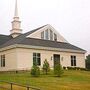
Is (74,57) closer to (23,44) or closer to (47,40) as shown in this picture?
(47,40)

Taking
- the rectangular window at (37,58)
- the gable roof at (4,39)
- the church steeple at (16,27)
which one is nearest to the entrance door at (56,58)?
the rectangular window at (37,58)

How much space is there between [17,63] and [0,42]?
8974mm

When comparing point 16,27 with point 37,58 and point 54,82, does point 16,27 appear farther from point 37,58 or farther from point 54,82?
point 54,82

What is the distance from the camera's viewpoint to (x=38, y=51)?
3881 centimetres

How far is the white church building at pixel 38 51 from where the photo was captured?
37281 millimetres

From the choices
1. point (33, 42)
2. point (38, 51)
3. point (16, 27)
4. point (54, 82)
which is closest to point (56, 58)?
point (38, 51)

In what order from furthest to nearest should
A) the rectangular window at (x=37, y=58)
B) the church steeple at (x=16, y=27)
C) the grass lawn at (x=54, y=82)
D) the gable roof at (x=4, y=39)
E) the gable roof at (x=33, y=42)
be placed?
the church steeple at (x=16, y=27), the gable roof at (x=4, y=39), the gable roof at (x=33, y=42), the rectangular window at (x=37, y=58), the grass lawn at (x=54, y=82)

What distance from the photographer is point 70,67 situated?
1634 inches

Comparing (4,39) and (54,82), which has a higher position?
(4,39)

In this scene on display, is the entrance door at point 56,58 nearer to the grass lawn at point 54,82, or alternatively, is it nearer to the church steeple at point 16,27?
the church steeple at point 16,27

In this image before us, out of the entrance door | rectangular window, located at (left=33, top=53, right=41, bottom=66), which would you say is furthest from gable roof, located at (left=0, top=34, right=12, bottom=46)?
the entrance door

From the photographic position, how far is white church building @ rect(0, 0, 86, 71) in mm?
37281

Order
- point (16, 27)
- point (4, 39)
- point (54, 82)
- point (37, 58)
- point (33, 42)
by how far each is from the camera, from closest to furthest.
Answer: point (54, 82) → point (37, 58) → point (33, 42) → point (4, 39) → point (16, 27)

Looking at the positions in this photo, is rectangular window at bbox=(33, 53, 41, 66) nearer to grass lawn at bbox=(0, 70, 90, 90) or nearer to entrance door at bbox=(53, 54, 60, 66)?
entrance door at bbox=(53, 54, 60, 66)
